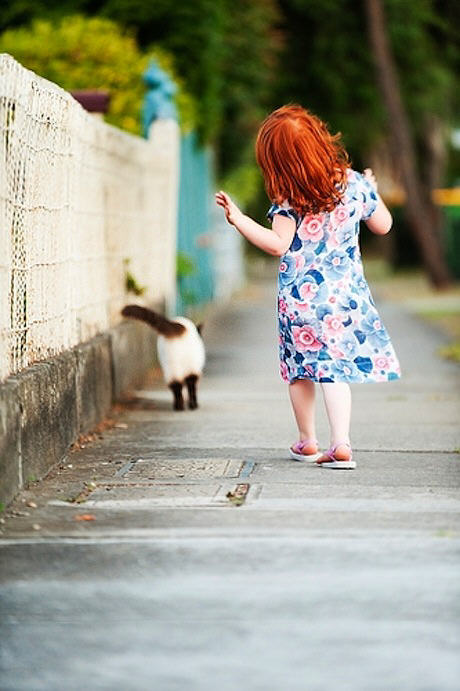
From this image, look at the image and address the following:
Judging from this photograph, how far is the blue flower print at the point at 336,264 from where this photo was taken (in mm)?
7238

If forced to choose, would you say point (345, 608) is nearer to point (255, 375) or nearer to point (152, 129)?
point (255, 375)

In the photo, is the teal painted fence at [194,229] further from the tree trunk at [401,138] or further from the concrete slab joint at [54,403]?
the concrete slab joint at [54,403]

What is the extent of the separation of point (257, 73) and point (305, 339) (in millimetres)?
18889

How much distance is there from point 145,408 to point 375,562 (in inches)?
191

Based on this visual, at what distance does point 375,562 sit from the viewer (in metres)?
5.14

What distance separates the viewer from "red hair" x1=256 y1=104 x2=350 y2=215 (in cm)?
705

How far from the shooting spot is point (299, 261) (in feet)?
23.7

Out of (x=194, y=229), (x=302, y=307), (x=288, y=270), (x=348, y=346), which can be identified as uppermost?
(x=194, y=229)

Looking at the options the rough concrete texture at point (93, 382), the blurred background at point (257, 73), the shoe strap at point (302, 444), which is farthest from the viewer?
the blurred background at point (257, 73)

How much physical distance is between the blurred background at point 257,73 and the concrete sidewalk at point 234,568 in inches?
197

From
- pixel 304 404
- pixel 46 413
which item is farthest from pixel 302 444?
pixel 46 413

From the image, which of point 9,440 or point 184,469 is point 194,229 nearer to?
point 184,469

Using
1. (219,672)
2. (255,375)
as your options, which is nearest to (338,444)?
(219,672)

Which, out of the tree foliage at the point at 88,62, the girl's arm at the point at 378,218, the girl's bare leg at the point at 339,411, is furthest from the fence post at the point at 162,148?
the girl's bare leg at the point at 339,411
